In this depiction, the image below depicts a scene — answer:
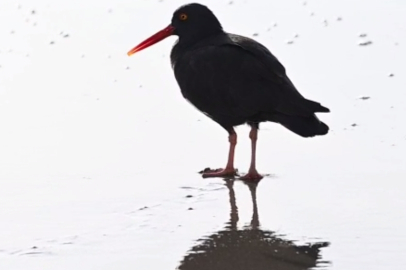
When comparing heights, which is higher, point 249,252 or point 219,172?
point 219,172

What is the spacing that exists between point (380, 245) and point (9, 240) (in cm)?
171

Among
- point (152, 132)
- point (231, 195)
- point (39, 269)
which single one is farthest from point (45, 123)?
point (39, 269)

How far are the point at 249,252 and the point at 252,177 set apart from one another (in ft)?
4.75

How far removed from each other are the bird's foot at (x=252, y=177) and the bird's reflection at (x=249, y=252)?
99 centimetres

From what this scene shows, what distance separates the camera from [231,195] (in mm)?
5855

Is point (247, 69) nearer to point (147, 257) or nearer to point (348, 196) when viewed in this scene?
point (348, 196)

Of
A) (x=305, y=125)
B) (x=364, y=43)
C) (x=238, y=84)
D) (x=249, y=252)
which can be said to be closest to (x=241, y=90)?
(x=238, y=84)

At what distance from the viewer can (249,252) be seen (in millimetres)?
4707

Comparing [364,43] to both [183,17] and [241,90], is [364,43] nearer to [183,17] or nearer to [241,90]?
[183,17]

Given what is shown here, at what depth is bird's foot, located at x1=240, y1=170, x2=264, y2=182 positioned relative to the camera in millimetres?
6105

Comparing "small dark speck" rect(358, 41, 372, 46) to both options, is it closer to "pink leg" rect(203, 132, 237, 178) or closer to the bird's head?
the bird's head

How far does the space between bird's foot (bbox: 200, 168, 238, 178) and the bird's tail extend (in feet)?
1.53

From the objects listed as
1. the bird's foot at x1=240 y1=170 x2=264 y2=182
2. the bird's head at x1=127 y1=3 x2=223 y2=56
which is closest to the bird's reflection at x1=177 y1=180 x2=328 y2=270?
the bird's foot at x1=240 y1=170 x2=264 y2=182

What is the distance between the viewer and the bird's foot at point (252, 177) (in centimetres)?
611
